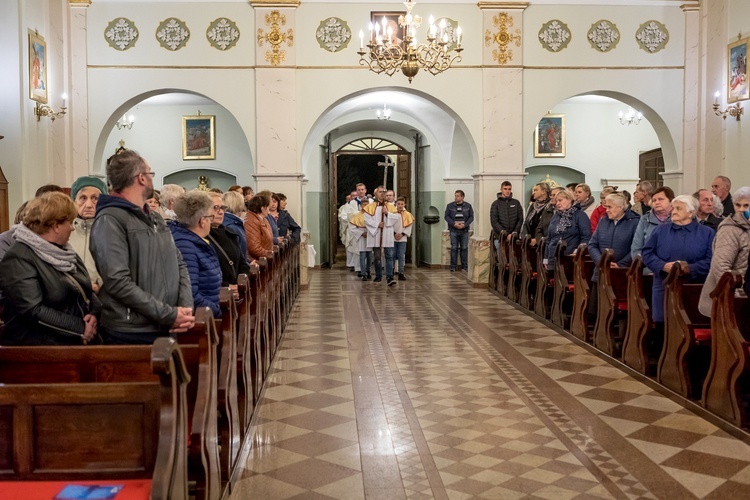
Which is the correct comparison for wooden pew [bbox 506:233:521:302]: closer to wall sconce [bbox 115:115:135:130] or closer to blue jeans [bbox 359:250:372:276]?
blue jeans [bbox 359:250:372:276]

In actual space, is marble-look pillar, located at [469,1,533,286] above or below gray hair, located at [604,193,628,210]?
above

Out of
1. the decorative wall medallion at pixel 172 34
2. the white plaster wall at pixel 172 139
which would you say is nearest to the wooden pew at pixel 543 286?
the decorative wall medallion at pixel 172 34

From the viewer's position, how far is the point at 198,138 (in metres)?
17.2

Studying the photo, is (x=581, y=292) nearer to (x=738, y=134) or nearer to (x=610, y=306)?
(x=610, y=306)

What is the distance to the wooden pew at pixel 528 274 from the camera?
397 inches

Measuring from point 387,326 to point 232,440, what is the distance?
4.90 meters

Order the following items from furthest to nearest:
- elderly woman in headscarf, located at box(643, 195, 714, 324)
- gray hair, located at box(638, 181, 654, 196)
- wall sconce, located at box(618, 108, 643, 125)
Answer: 1. wall sconce, located at box(618, 108, 643, 125)
2. gray hair, located at box(638, 181, 654, 196)
3. elderly woman in headscarf, located at box(643, 195, 714, 324)

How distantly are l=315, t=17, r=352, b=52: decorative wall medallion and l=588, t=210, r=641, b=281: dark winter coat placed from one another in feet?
19.1

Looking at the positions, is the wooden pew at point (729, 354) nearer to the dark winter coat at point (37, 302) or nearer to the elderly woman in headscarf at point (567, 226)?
the dark winter coat at point (37, 302)

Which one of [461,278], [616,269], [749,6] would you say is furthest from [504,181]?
[616,269]

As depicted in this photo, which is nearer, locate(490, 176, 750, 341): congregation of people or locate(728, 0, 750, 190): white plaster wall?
locate(490, 176, 750, 341): congregation of people

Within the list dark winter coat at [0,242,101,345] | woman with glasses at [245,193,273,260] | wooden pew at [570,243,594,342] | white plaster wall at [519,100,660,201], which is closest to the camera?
dark winter coat at [0,242,101,345]

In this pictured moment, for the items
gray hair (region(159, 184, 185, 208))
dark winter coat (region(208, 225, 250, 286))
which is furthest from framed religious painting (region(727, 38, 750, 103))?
gray hair (region(159, 184, 185, 208))

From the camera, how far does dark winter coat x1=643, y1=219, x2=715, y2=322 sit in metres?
6.07
